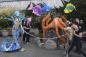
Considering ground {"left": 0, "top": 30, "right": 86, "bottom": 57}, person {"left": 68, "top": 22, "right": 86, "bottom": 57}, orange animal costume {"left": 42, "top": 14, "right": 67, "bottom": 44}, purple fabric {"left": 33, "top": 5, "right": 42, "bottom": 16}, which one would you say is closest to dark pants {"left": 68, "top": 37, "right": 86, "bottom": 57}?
person {"left": 68, "top": 22, "right": 86, "bottom": 57}

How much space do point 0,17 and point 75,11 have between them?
4.79 m

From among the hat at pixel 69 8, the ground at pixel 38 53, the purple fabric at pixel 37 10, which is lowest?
the ground at pixel 38 53

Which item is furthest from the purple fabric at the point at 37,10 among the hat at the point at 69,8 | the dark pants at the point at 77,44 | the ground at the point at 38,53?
the dark pants at the point at 77,44

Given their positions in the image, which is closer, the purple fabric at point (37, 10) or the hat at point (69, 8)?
the hat at point (69, 8)

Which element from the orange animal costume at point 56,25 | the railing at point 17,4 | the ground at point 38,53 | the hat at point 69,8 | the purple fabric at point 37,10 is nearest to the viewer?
the ground at point 38,53

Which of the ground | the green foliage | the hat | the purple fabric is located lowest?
the ground

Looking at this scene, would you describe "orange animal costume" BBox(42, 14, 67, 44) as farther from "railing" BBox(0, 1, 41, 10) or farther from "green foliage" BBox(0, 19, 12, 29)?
"railing" BBox(0, 1, 41, 10)

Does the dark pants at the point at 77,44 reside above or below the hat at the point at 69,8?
below

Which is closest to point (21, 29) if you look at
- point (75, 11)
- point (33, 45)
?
point (33, 45)

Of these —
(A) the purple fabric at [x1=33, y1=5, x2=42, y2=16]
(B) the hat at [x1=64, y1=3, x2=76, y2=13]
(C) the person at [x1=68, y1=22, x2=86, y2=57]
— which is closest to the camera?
(C) the person at [x1=68, y1=22, x2=86, y2=57]

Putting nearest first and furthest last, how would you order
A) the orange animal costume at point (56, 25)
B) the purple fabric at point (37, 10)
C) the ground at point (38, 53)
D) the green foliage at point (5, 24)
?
the ground at point (38, 53)
the orange animal costume at point (56, 25)
the purple fabric at point (37, 10)
the green foliage at point (5, 24)

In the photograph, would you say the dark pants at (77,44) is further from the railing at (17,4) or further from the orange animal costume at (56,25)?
the railing at (17,4)

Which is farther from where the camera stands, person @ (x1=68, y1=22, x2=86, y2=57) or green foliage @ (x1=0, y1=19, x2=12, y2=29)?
green foliage @ (x1=0, y1=19, x2=12, y2=29)

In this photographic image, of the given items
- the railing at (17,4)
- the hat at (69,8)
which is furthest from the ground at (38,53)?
the railing at (17,4)
